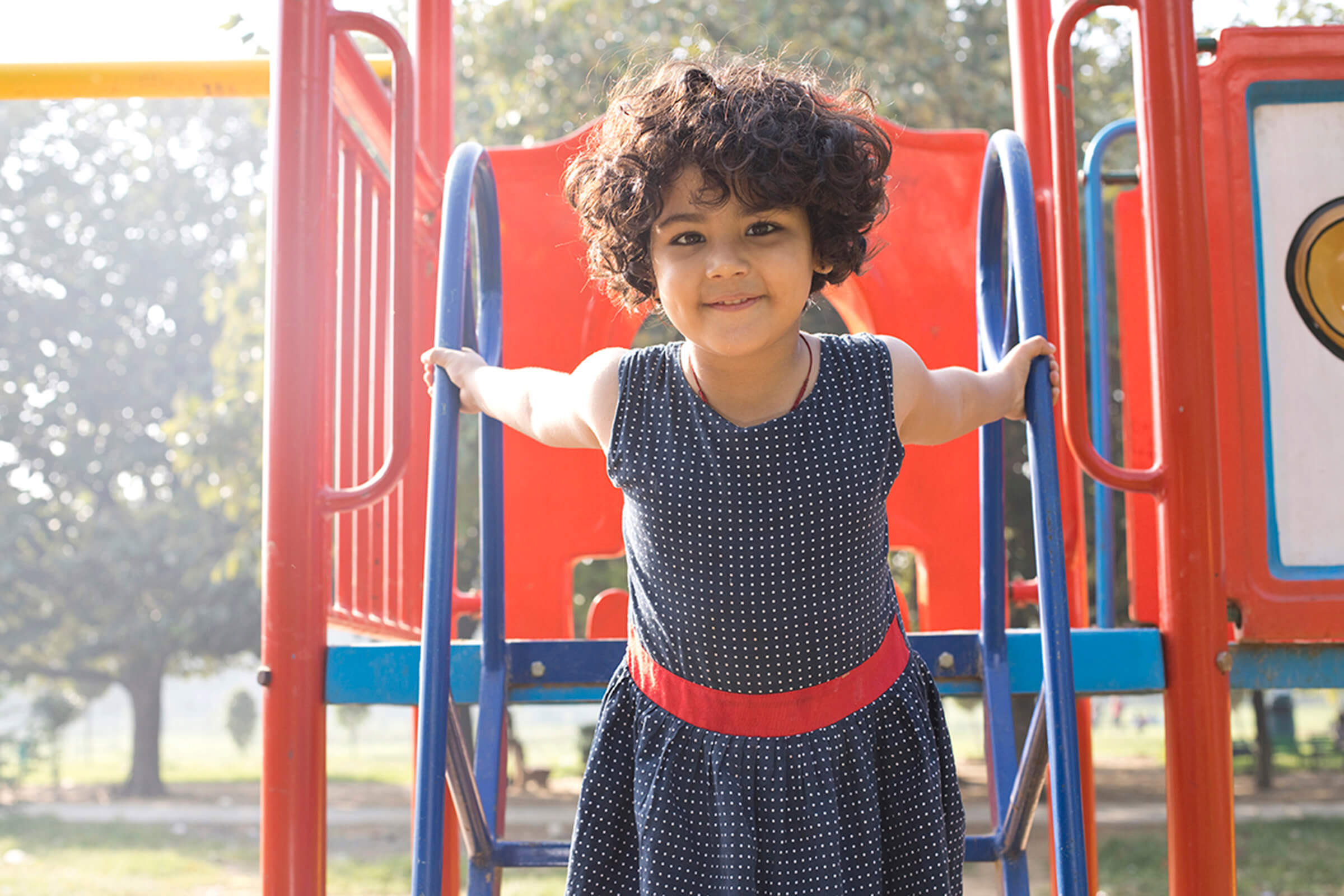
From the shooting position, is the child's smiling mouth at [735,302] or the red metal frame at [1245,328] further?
the red metal frame at [1245,328]

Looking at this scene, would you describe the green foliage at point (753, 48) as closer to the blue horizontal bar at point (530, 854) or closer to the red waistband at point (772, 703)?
the blue horizontal bar at point (530, 854)

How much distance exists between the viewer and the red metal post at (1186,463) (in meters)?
1.79

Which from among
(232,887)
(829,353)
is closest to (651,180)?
(829,353)

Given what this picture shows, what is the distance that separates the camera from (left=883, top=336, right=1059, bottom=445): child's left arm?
1501 millimetres

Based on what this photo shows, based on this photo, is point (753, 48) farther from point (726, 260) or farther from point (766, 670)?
point (766, 670)

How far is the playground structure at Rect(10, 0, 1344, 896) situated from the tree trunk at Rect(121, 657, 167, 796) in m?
14.1

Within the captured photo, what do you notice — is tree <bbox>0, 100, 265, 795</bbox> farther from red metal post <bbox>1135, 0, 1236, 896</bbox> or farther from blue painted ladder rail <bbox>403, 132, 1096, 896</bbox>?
red metal post <bbox>1135, 0, 1236, 896</bbox>

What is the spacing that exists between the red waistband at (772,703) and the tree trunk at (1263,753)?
35.3 feet

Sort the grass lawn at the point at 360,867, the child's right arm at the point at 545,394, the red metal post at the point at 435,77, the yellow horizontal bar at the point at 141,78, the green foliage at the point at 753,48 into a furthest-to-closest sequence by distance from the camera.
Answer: the grass lawn at the point at 360,867, the green foliage at the point at 753,48, the red metal post at the point at 435,77, the yellow horizontal bar at the point at 141,78, the child's right arm at the point at 545,394

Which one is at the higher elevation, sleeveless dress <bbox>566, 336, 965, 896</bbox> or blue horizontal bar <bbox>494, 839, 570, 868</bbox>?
sleeveless dress <bbox>566, 336, 965, 896</bbox>

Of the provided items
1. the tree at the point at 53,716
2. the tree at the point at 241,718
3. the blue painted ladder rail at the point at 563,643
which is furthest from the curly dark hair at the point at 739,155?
the tree at the point at 241,718

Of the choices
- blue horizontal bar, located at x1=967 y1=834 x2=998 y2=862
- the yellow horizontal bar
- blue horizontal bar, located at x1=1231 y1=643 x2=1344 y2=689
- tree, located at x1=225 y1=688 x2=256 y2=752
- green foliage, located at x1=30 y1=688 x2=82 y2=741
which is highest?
the yellow horizontal bar

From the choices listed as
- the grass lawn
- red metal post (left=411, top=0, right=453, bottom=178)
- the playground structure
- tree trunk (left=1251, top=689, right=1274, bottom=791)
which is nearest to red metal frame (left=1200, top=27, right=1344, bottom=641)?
the playground structure

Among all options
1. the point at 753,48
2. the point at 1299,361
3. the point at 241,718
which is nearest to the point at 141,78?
the point at 1299,361
